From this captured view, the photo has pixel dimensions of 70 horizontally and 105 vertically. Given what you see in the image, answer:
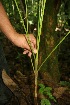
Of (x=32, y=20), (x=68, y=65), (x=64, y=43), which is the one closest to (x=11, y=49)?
(x=64, y=43)

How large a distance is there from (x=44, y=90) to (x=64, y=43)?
2817 millimetres

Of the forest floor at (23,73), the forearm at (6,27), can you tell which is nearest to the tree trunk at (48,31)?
the forest floor at (23,73)

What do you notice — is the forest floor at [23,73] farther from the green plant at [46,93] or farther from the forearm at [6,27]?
the forearm at [6,27]

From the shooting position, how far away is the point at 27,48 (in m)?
1.24

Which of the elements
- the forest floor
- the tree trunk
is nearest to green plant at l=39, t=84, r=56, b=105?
the forest floor

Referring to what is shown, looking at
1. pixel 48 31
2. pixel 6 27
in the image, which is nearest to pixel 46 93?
pixel 6 27

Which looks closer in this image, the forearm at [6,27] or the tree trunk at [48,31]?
the forearm at [6,27]

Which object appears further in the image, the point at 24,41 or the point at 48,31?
the point at 48,31

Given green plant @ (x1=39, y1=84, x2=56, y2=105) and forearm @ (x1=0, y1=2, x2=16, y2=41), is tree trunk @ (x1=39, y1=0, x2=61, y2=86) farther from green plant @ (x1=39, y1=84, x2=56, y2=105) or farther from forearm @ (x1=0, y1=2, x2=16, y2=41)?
green plant @ (x1=39, y1=84, x2=56, y2=105)

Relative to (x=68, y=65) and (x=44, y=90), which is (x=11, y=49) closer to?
(x=68, y=65)

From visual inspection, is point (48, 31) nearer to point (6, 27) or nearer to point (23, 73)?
point (6, 27)

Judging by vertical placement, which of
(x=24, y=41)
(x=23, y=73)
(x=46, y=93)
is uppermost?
(x=24, y=41)

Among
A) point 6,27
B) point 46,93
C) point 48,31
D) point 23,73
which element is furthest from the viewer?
point 23,73

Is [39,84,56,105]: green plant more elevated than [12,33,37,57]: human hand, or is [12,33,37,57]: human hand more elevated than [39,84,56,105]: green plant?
[12,33,37,57]: human hand
